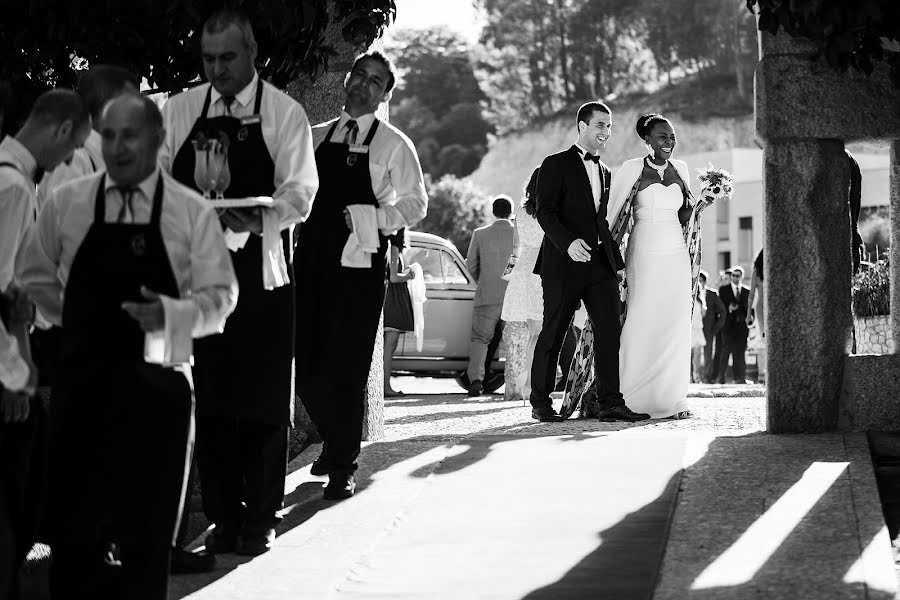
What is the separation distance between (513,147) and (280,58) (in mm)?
78659

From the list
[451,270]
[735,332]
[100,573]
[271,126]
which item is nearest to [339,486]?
[271,126]

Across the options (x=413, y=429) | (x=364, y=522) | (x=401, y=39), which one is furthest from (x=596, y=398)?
(x=401, y=39)

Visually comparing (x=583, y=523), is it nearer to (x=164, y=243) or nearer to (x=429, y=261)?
(x=164, y=243)

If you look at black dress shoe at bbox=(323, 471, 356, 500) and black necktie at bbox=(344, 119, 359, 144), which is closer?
black dress shoe at bbox=(323, 471, 356, 500)

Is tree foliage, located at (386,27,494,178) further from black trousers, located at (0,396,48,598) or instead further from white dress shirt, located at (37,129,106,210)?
black trousers, located at (0,396,48,598)

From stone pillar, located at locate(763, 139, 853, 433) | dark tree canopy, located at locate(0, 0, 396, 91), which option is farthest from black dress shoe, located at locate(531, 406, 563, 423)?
dark tree canopy, located at locate(0, 0, 396, 91)

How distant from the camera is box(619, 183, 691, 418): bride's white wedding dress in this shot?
36.2 feet

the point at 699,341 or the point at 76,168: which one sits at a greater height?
the point at 76,168

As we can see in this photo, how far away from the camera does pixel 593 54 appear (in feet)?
323

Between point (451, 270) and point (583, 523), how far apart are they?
11883 mm

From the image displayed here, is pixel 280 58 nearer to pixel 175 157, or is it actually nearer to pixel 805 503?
pixel 175 157

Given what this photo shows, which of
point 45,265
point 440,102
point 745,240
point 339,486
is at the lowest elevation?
point 339,486

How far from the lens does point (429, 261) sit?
18.6 m

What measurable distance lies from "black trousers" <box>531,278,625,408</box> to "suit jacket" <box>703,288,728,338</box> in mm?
11933
